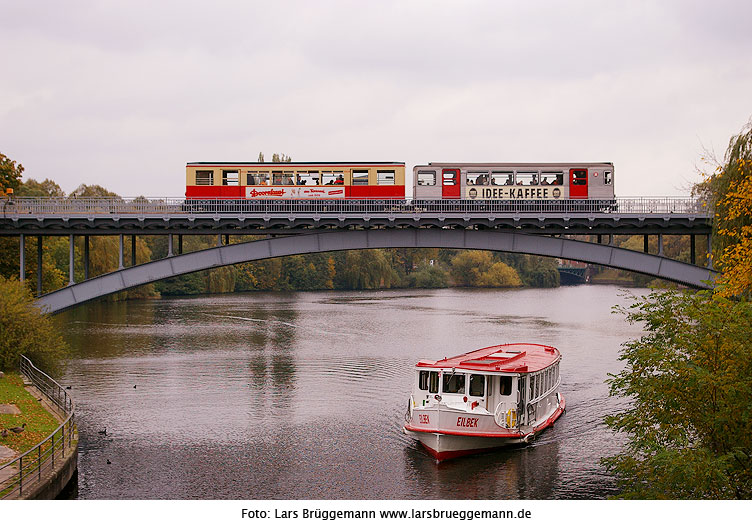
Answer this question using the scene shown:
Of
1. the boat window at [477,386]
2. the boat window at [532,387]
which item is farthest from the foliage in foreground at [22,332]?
the boat window at [532,387]

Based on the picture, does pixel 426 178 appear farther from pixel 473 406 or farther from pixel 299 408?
pixel 473 406

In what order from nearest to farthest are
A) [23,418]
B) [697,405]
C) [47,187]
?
1. [697,405]
2. [23,418]
3. [47,187]

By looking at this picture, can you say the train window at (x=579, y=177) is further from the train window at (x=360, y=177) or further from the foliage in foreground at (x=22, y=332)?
the foliage in foreground at (x=22, y=332)

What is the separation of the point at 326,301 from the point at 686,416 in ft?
235

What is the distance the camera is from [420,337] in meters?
55.2

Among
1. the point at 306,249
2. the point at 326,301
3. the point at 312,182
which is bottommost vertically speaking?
the point at 326,301

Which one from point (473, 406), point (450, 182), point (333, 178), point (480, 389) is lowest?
point (473, 406)

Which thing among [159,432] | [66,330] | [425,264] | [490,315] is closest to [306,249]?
[159,432]

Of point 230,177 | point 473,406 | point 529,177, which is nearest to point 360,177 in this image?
point 230,177

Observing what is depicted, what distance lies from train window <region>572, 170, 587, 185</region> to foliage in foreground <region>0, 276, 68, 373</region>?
25.7m

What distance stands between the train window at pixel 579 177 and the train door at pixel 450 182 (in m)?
5.85

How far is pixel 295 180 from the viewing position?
140ft

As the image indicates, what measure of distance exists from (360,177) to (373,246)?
261 inches
